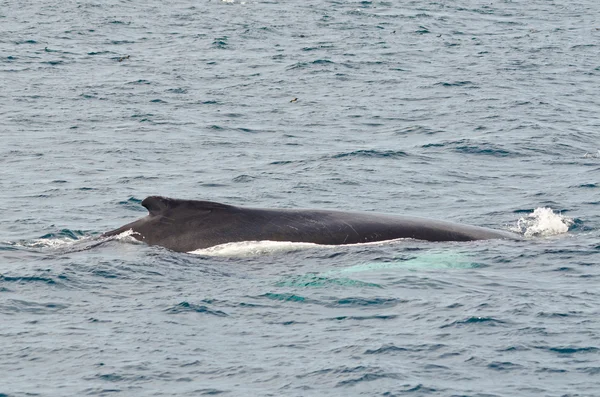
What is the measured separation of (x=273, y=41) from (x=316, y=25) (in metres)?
5.29

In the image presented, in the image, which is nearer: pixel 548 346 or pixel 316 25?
pixel 548 346

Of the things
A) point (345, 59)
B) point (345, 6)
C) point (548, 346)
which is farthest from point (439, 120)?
point (345, 6)

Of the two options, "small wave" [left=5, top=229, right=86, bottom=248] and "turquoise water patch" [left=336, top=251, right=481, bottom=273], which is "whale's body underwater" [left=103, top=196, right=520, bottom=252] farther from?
"small wave" [left=5, top=229, right=86, bottom=248]

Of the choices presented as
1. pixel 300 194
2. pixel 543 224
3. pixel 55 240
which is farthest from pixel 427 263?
pixel 300 194

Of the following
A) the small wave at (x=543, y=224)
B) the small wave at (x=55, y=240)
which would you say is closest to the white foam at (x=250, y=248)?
the small wave at (x=55, y=240)

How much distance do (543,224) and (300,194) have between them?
18.8ft

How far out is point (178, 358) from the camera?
1292 cm

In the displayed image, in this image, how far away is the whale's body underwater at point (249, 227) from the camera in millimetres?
17188

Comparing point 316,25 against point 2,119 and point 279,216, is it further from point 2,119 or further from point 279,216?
point 279,216

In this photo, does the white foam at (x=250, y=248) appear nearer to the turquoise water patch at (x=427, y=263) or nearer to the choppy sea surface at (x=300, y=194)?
the choppy sea surface at (x=300, y=194)

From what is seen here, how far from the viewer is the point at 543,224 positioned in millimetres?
20234

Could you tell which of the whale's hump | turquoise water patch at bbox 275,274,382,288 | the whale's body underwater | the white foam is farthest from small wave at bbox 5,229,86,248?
turquoise water patch at bbox 275,274,382,288

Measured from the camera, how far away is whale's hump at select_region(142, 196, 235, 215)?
17.3 meters

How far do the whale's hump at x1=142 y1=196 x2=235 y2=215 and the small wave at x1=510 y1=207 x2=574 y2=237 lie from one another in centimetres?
573
